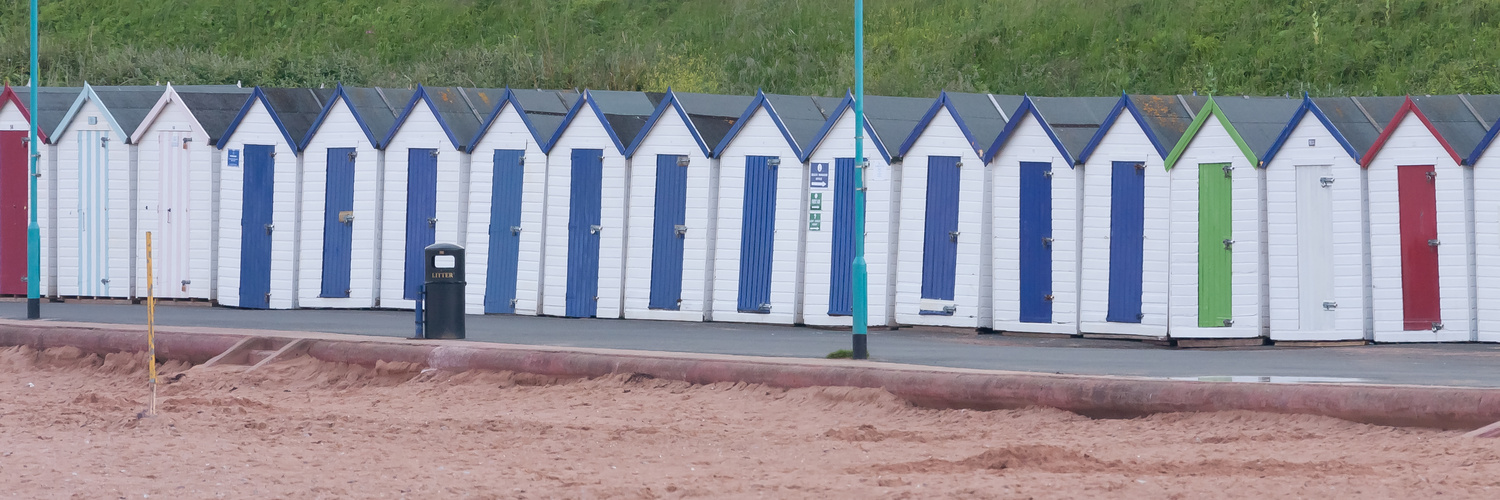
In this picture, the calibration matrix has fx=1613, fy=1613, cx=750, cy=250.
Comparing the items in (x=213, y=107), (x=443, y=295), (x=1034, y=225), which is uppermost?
(x=213, y=107)

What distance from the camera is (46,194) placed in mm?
20219

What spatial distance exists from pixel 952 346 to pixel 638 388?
340 centimetres

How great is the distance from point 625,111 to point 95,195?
6.88 metres

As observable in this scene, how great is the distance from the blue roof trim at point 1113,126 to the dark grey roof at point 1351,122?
62.0 inches

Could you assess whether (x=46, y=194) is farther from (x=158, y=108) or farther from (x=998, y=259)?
(x=998, y=259)

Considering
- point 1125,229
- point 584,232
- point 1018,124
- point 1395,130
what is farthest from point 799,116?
point 1395,130

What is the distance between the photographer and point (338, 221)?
741 inches

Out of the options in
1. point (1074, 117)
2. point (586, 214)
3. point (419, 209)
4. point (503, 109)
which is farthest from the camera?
point (419, 209)

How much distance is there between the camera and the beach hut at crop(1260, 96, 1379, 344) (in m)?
14.5

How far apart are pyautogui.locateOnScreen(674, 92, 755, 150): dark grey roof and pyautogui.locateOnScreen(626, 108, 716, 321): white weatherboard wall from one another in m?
0.24

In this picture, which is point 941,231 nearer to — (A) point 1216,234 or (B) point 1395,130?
(A) point 1216,234

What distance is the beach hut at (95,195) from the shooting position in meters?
19.8

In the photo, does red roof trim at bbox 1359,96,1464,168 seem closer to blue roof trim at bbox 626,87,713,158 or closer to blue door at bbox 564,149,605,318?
blue roof trim at bbox 626,87,713,158

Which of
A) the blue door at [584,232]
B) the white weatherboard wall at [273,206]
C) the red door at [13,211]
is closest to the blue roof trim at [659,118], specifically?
the blue door at [584,232]
